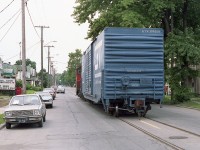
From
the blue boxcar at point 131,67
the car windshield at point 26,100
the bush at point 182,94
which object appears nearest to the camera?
the car windshield at point 26,100

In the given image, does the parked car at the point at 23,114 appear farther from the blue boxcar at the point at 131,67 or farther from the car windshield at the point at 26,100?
the blue boxcar at the point at 131,67

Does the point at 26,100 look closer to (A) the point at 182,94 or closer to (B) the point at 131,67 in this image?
(B) the point at 131,67

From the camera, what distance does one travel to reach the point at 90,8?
1678 inches

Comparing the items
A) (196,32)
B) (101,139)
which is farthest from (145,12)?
(101,139)

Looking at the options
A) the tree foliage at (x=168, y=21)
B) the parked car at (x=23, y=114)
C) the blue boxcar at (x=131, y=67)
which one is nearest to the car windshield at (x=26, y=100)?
the parked car at (x=23, y=114)

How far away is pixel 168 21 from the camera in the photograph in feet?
144

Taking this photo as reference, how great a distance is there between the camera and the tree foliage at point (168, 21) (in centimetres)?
3881

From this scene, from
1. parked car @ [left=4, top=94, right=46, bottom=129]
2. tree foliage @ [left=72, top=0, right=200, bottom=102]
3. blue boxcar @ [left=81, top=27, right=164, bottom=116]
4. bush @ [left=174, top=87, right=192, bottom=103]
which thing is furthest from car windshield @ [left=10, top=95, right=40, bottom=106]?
bush @ [left=174, top=87, right=192, bottom=103]

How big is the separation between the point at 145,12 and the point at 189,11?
5.16 m

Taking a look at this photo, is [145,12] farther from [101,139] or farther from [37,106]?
[101,139]

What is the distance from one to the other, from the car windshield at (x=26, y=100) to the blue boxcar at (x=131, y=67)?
11.9ft

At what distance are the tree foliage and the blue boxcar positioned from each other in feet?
47.3

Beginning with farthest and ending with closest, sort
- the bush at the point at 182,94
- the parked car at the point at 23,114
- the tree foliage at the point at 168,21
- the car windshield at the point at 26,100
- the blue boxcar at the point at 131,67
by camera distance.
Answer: the bush at the point at 182,94
the tree foliage at the point at 168,21
the blue boxcar at the point at 131,67
the car windshield at the point at 26,100
the parked car at the point at 23,114

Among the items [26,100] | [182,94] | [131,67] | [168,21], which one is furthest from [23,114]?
[168,21]
